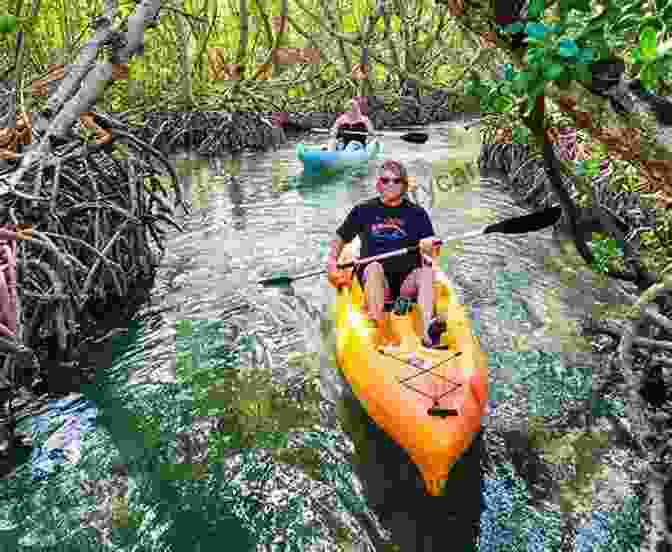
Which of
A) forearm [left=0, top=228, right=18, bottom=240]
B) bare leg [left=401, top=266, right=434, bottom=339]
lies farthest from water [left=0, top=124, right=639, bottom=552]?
forearm [left=0, top=228, right=18, bottom=240]

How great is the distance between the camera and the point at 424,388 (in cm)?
331

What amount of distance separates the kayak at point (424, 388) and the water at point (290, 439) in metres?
0.35

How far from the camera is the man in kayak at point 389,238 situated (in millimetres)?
4410

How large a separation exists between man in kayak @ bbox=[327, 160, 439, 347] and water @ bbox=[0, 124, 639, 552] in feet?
2.55

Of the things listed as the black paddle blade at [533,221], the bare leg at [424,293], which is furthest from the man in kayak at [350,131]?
the black paddle blade at [533,221]

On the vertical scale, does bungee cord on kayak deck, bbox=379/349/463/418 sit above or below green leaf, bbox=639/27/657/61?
below

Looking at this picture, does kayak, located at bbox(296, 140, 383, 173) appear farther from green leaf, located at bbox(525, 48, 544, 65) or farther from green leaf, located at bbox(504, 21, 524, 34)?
green leaf, located at bbox(525, 48, 544, 65)

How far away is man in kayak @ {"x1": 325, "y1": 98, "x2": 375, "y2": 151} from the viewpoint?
11.9m

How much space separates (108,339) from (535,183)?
21.6ft

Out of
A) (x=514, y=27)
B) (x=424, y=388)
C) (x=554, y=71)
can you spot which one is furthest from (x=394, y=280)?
(x=554, y=71)

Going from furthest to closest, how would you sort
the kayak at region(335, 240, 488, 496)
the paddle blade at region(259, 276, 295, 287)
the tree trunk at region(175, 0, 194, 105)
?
the tree trunk at region(175, 0, 194, 105), the paddle blade at region(259, 276, 295, 287), the kayak at region(335, 240, 488, 496)

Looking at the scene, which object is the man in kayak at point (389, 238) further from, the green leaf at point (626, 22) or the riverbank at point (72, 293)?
the green leaf at point (626, 22)

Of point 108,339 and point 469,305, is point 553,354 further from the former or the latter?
point 108,339

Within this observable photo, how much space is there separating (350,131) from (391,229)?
7.98 metres
